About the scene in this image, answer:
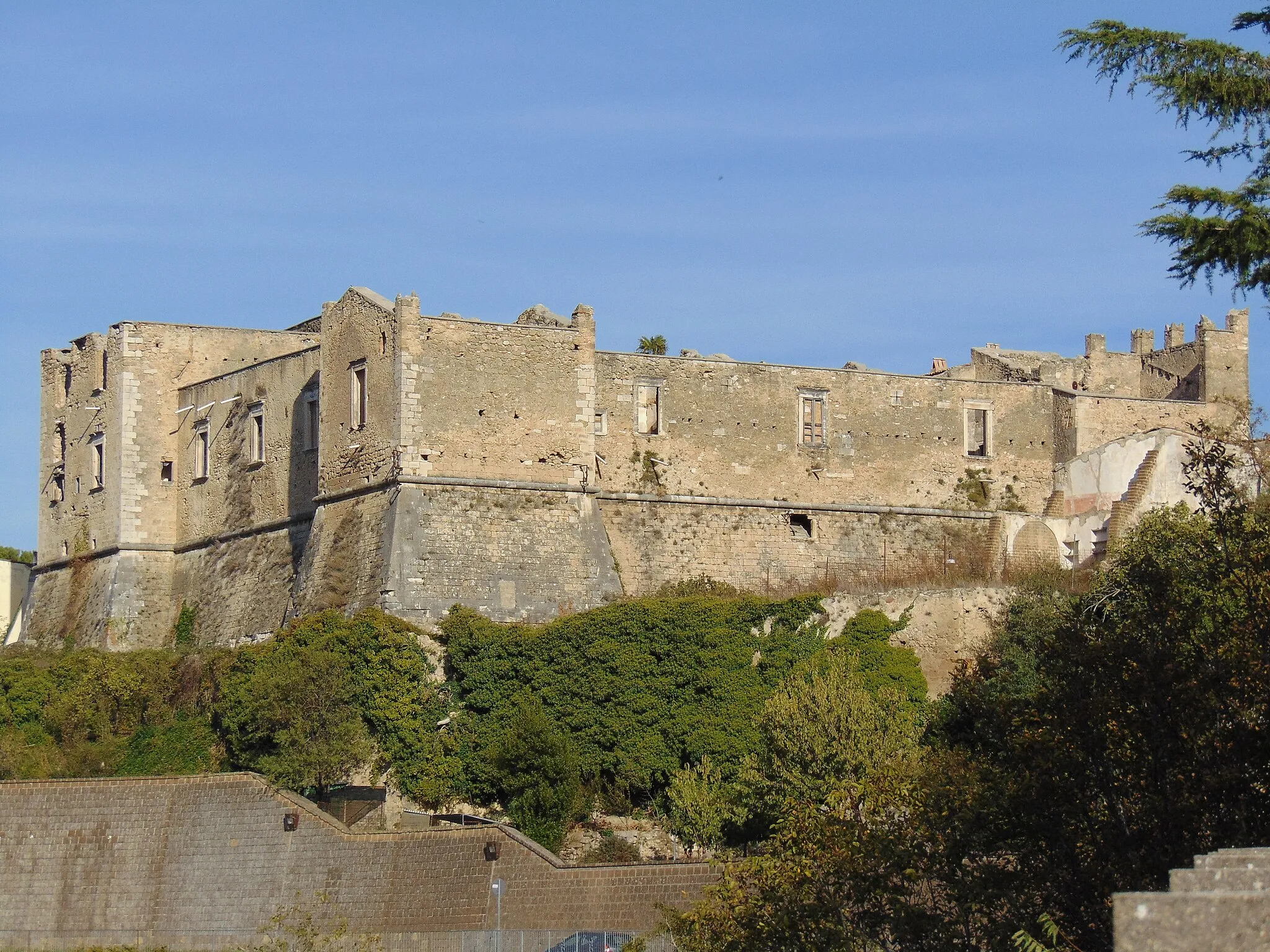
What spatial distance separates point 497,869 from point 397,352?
1068 cm

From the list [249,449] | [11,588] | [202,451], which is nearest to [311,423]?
[249,449]

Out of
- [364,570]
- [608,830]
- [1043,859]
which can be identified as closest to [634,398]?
[364,570]

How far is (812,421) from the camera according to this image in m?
40.5

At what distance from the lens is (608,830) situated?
33000 millimetres

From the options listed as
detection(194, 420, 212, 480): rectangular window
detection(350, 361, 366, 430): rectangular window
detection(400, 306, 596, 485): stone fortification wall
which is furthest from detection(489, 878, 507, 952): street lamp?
detection(194, 420, 212, 480): rectangular window

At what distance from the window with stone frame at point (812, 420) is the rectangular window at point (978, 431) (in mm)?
2926

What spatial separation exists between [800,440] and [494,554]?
6710mm

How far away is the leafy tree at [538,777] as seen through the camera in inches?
1288

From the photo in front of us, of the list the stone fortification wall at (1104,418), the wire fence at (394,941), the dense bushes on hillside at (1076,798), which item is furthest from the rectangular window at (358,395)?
the dense bushes on hillside at (1076,798)

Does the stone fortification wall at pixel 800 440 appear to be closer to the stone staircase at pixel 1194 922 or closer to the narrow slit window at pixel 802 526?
the narrow slit window at pixel 802 526

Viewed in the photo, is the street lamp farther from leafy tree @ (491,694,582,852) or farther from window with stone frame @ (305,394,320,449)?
window with stone frame @ (305,394,320,449)

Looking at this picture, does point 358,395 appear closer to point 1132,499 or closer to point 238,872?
point 238,872

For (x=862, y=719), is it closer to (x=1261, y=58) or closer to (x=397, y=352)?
(x=397, y=352)

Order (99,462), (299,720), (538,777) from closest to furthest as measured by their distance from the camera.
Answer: (538,777)
(299,720)
(99,462)
